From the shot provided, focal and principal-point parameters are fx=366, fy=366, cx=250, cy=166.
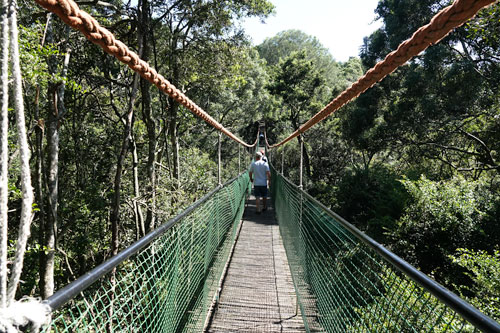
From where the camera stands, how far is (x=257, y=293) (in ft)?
10.4

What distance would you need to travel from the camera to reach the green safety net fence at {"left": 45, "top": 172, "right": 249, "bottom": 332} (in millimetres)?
1119

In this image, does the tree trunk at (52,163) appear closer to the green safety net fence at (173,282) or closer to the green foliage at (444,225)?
the green safety net fence at (173,282)

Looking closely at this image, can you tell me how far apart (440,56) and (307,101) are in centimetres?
1006

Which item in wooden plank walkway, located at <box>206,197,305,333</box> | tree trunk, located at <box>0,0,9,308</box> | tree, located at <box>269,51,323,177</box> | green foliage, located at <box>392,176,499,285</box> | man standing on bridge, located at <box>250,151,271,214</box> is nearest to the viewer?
tree trunk, located at <box>0,0,9,308</box>

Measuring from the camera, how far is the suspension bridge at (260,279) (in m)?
0.85

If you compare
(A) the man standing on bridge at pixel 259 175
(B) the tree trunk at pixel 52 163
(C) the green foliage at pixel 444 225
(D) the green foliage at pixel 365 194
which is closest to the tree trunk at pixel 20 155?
(B) the tree trunk at pixel 52 163

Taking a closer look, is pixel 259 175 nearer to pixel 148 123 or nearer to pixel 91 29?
pixel 148 123

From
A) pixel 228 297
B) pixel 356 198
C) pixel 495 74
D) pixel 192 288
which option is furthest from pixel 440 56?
pixel 192 288

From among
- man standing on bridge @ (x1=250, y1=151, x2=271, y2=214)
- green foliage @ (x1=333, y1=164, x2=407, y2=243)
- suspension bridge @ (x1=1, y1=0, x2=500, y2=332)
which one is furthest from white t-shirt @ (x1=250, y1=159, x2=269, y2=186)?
green foliage @ (x1=333, y1=164, x2=407, y2=243)

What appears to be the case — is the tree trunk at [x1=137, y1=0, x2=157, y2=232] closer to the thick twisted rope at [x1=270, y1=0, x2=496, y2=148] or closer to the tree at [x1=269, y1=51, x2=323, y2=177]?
the thick twisted rope at [x1=270, y1=0, x2=496, y2=148]

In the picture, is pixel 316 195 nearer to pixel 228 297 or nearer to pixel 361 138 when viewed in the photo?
pixel 361 138

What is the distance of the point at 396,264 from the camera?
987mm

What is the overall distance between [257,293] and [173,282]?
1.66 meters

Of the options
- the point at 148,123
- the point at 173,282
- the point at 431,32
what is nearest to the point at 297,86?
the point at 148,123
